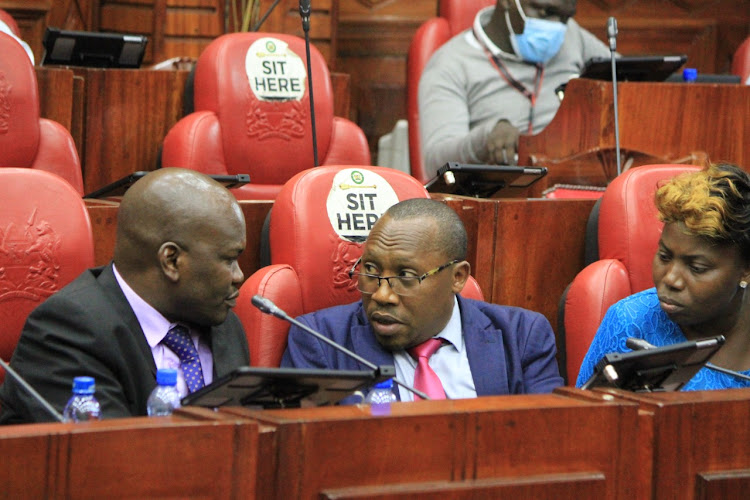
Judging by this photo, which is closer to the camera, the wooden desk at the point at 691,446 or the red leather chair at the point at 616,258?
the wooden desk at the point at 691,446

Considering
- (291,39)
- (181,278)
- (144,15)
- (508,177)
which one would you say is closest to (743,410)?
(181,278)

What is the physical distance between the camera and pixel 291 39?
3736 millimetres

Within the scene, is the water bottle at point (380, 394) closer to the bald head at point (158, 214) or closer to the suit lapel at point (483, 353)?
the suit lapel at point (483, 353)

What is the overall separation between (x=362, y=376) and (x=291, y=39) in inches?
94.1

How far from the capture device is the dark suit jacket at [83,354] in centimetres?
182

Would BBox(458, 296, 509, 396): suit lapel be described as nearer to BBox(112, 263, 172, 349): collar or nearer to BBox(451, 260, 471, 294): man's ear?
BBox(451, 260, 471, 294): man's ear

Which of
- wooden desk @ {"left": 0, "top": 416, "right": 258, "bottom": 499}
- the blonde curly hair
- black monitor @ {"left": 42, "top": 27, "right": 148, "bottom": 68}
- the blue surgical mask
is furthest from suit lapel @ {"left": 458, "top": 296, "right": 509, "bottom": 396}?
the blue surgical mask

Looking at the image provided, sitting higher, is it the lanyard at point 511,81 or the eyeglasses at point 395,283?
the lanyard at point 511,81

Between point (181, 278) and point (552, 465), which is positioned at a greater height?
point (181, 278)

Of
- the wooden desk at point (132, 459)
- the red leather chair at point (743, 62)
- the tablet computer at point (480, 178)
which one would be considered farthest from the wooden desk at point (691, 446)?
the red leather chair at point (743, 62)

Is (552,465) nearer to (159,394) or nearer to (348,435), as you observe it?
(348,435)

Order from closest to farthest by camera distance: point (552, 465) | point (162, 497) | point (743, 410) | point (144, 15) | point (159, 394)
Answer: point (162, 497)
point (552, 465)
point (743, 410)
point (159, 394)
point (144, 15)

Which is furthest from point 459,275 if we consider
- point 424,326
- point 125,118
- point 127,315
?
point 125,118

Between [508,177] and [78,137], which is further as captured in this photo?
[78,137]
